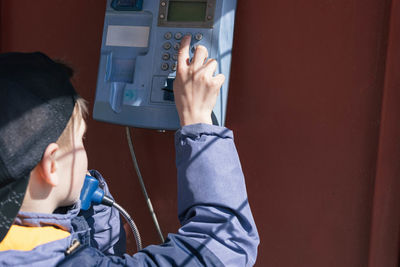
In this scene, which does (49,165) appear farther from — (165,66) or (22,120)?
(165,66)

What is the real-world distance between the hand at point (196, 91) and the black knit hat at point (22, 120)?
0.23 m

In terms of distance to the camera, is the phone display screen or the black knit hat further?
the phone display screen

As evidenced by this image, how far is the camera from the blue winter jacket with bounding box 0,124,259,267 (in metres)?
0.80

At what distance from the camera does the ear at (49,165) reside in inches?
31.5

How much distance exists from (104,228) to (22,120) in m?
0.44

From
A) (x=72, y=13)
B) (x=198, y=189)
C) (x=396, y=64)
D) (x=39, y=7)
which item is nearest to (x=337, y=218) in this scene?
(x=396, y=64)

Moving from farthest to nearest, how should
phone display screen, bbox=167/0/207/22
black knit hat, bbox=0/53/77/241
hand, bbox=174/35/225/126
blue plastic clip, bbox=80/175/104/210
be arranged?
1. phone display screen, bbox=167/0/207/22
2. blue plastic clip, bbox=80/175/104/210
3. hand, bbox=174/35/225/126
4. black knit hat, bbox=0/53/77/241

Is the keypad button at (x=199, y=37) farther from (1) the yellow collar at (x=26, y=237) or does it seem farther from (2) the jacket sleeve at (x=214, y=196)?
(1) the yellow collar at (x=26, y=237)

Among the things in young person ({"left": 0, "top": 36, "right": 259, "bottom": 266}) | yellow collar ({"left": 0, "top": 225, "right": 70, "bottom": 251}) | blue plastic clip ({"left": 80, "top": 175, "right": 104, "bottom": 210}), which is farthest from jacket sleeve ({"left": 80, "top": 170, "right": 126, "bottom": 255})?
yellow collar ({"left": 0, "top": 225, "right": 70, "bottom": 251})

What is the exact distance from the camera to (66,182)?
88cm

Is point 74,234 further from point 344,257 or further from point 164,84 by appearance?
point 344,257

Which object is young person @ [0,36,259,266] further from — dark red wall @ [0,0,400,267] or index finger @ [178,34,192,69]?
dark red wall @ [0,0,400,267]

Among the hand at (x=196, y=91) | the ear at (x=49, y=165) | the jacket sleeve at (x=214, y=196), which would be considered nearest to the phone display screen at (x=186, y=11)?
the hand at (x=196, y=91)

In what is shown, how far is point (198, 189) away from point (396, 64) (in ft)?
1.98
